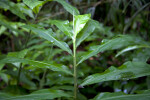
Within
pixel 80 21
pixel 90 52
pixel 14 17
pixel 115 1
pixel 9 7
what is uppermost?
pixel 14 17

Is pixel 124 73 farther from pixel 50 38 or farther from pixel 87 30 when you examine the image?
pixel 50 38

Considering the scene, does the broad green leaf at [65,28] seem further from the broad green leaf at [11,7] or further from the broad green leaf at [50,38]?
the broad green leaf at [11,7]

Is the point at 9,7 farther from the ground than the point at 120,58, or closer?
farther from the ground

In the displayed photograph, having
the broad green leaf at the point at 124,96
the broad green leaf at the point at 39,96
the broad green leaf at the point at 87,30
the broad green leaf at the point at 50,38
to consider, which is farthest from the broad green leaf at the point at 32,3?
the broad green leaf at the point at 124,96

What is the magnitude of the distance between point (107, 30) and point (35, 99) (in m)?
1.20

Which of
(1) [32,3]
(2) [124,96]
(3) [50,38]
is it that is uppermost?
(1) [32,3]

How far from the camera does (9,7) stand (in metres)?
0.83

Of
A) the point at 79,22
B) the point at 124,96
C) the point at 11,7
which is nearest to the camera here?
the point at 124,96

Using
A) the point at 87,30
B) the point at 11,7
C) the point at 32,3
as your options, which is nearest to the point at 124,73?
the point at 87,30

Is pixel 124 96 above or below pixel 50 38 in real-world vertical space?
below

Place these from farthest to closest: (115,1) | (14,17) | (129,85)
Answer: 1. (14,17)
2. (115,1)
3. (129,85)

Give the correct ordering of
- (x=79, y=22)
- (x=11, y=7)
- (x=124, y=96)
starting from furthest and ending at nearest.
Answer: (x=11, y=7)
(x=79, y=22)
(x=124, y=96)

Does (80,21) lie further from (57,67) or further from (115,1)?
(115,1)

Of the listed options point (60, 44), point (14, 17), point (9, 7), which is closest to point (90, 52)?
point (60, 44)
